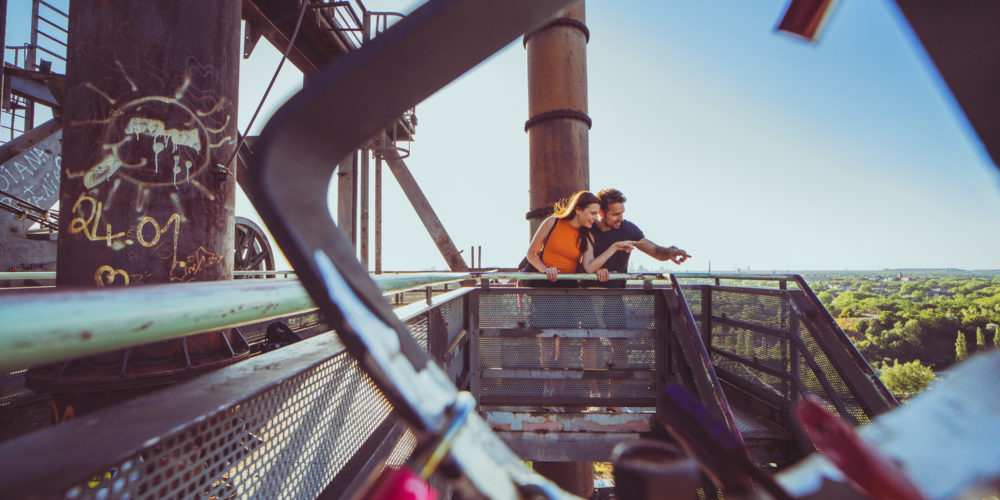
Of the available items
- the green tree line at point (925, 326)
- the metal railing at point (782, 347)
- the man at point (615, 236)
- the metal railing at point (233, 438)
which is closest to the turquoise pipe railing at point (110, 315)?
the metal railing at point (233, 438)

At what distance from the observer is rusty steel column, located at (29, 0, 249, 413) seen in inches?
83.7

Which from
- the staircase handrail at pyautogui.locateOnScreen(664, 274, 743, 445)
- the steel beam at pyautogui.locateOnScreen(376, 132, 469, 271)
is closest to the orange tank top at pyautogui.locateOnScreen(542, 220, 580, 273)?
the staircase handrail at pyautogui.locateOnScreen(664, 274, 743, 445)

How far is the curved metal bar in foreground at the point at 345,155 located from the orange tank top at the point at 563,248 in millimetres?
3625

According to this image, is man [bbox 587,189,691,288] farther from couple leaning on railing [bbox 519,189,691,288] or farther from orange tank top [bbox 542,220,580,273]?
A: orange tank top [bbox 542,220,580,273]

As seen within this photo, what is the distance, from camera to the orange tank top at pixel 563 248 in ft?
13.5

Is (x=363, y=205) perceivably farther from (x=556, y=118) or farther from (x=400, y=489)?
(x=400, y=489)

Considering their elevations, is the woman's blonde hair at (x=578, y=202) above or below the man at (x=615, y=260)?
above

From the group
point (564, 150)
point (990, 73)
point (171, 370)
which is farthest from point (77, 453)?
point (564, 150)

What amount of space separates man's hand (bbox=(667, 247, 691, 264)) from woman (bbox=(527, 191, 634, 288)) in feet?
1.27

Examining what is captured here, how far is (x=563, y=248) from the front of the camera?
4.15m

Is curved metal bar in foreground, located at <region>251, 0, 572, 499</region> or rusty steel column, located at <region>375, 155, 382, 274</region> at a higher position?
rusty steel column, located at <region>375, 155, 382, 274</region>

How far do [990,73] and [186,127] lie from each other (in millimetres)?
3127

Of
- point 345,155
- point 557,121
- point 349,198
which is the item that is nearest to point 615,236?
point 557,121

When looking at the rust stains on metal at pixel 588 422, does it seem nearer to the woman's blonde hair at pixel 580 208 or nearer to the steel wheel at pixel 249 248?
the woman's blonde hair at pixel 580 208
